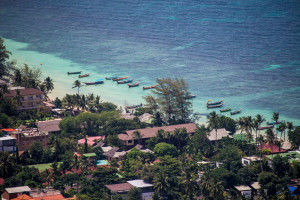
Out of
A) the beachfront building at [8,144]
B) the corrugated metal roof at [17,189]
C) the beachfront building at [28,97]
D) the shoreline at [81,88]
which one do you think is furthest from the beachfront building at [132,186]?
the beachfront building at [28,97]

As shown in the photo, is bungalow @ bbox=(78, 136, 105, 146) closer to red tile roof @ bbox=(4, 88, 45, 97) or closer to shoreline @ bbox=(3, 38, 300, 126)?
red tile roof @ bbox=(4, 88, 45, 97)

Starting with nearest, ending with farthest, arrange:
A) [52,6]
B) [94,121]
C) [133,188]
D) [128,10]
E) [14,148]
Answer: [133,188]
[14,148]
[94,121]
[128,10]
[52,6]

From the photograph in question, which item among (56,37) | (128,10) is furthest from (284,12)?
(56,37)

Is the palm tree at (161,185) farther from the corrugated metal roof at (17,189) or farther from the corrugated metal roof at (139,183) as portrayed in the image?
the corrugated metal roof at (17,189)

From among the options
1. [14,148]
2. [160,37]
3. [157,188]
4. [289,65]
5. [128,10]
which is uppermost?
[128,10]

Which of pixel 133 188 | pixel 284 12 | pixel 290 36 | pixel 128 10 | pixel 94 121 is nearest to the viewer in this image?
pixel 133 188

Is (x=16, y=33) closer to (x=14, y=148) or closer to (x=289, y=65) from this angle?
(x=289, y=65)

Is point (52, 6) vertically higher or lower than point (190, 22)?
higher
